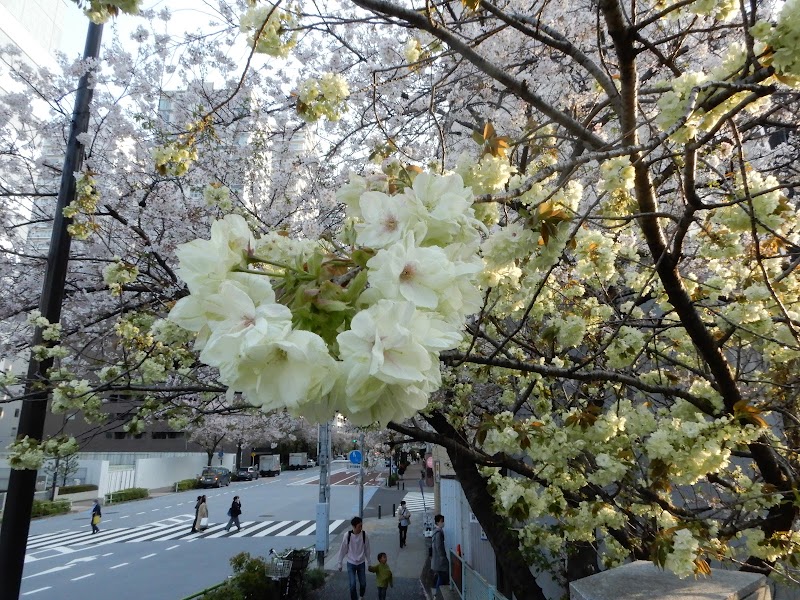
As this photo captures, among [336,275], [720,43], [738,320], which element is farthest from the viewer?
[720,43]

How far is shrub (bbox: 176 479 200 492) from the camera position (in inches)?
1321

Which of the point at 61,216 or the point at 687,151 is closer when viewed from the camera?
the point at 687,151

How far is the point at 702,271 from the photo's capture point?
6.46 m

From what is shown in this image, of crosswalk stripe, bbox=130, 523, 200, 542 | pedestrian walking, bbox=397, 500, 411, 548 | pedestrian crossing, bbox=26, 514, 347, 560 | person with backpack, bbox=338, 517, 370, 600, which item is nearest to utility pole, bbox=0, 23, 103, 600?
person with backpack, bbox=338, 517, 370, 600

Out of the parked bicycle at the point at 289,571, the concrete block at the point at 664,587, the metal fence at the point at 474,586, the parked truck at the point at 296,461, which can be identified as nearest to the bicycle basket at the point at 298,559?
the parked bicycle at the point at 289,571

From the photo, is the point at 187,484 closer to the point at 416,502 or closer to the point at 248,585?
the point at 416,502

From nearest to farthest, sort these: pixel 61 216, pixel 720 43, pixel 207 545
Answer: pixel 61 216 → pixel 720 43 → pixel 207 545

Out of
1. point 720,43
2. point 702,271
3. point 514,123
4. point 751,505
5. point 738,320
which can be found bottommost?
point 751,505

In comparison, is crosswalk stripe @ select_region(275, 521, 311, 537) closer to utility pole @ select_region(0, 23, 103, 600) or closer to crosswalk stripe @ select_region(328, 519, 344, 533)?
crosswalk stripe @ select_region(328, 519, 344, 533)

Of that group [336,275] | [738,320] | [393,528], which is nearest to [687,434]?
[738,320]

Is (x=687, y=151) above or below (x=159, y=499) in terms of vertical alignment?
above

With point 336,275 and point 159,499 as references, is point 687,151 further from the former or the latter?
point 159,499

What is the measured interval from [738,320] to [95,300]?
8.86m

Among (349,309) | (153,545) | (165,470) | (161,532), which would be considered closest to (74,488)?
(165,470)
